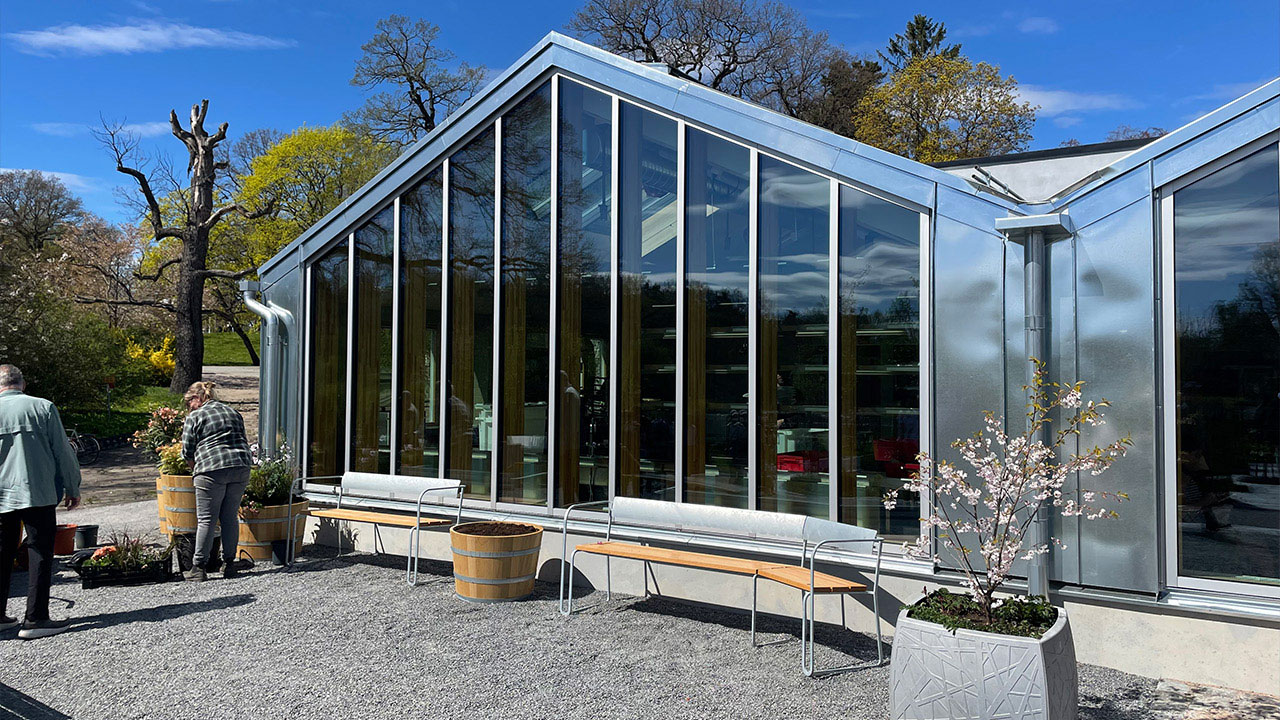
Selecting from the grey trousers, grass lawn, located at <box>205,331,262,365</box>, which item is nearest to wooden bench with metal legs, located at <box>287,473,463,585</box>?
the grey trousers

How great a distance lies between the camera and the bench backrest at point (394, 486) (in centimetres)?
855

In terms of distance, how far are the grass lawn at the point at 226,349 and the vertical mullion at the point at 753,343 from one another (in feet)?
142

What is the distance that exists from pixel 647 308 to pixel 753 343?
3.54 feet

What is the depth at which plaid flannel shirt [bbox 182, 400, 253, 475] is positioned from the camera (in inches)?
304

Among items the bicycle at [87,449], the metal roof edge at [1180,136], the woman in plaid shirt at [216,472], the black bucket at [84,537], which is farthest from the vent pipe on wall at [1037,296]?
the bicycle at [87,449]

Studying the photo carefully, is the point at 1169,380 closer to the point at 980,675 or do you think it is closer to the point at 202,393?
the point at 980,675

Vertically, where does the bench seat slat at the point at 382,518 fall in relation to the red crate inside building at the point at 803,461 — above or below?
below

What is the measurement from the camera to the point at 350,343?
372 inches

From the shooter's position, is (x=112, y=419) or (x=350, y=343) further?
(x=112, y=419)

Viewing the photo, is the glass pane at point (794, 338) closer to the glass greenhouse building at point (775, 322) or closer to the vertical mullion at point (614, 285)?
the glass greenhouse building at point (775, 322)

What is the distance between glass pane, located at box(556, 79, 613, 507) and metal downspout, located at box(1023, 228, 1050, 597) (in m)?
3.46

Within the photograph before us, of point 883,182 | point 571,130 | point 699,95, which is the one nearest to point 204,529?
point 571,130

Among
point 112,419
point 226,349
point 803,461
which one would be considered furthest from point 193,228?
point 226,349

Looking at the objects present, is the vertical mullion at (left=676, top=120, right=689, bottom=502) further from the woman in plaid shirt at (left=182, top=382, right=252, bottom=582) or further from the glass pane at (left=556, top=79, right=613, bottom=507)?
the woman in plaid shirt at (left=182, top=382, right=252, bottom=582)
